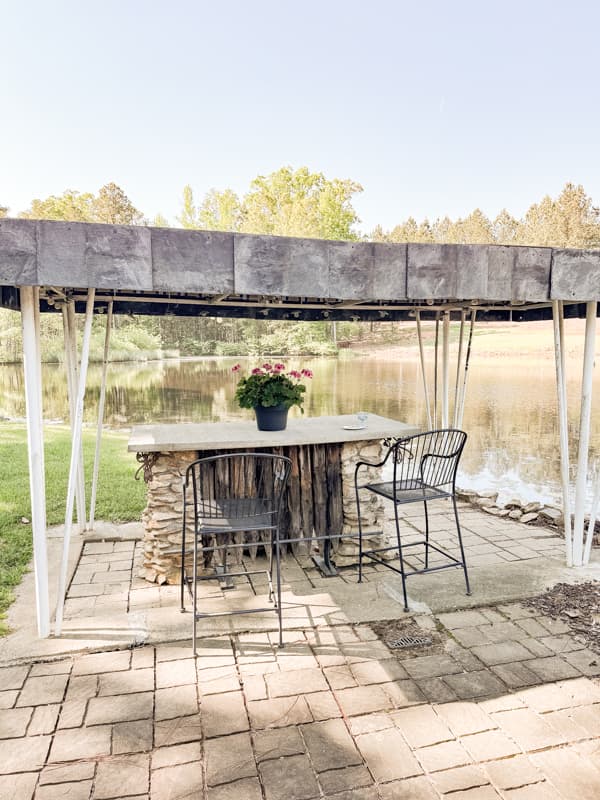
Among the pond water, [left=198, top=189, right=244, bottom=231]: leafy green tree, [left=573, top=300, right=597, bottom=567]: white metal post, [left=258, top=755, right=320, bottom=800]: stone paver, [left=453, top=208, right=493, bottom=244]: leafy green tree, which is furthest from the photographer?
[left=453, top=208, right=493, bottom=244]: leafy green tree

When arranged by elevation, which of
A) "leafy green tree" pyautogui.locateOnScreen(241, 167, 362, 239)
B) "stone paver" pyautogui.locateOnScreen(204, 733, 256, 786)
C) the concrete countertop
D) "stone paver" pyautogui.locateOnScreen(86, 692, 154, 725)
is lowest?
"stone paver" pyautogui.locateOnScreen(86, 692, 154, 725)

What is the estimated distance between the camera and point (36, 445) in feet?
7.95

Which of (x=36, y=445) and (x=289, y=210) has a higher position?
(x=289, y=210)

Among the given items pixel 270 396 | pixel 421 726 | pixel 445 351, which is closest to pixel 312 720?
pixel 421 726

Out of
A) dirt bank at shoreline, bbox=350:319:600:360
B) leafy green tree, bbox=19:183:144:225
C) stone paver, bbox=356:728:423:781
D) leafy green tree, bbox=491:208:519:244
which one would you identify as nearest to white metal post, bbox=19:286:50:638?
stone paver, bbox=356:728:423:781

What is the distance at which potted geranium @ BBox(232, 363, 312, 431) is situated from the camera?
11.3ft

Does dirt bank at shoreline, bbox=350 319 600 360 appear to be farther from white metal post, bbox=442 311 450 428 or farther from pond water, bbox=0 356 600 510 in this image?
white metal post, bbox=442 311 450 428

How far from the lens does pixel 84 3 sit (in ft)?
61.0

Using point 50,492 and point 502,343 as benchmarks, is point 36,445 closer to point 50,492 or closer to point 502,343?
point 50,492

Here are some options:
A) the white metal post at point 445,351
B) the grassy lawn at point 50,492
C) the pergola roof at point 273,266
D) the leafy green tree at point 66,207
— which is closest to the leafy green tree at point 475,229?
the leafy green tree at point 66,207

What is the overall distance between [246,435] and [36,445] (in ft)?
4.20

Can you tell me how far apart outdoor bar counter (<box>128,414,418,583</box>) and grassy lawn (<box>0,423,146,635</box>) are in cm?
88

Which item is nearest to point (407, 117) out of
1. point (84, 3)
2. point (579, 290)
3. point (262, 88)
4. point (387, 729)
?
point (262, 88)

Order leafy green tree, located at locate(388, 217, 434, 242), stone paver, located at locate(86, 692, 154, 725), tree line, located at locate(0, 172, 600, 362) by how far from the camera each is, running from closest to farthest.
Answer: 1. stone paver, located at locate(86, 692, 154, 725)
2. tree line, located at locate(0, 172, 600, 362)
3. leafy green tree, located at locate(388, 217, 434, 242)
